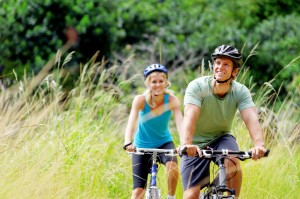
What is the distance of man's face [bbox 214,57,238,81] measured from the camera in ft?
23.4

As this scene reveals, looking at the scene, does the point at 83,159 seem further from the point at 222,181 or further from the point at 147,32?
Result: the point at 147,32

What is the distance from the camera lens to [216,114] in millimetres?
7289

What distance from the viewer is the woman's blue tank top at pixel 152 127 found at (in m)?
8.36

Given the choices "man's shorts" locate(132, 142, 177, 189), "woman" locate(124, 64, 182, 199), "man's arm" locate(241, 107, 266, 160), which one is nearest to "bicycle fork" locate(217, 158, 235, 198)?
"man's arm" locate(241, 107, 266, 160)

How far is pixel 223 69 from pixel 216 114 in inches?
14.8

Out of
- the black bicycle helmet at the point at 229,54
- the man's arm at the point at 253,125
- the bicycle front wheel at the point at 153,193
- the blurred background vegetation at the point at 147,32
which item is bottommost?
the bicycle front wheel at the point at 153,193

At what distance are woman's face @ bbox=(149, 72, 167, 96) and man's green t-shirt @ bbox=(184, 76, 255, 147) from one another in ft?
3.21

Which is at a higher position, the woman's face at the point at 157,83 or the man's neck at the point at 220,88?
the woman's face at the point at 157,83

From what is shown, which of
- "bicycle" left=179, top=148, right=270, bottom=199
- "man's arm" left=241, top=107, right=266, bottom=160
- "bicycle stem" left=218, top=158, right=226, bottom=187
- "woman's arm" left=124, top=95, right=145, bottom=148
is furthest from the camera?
"woman's arm" left=124, top=95, right=145, bottom=148

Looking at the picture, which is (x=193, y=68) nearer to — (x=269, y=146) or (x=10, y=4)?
(x=10, y=4)

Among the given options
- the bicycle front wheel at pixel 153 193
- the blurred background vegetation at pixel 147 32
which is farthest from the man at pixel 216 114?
the blurred background vegetation at pixel 147 32

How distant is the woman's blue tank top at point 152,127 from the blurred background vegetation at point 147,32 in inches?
296

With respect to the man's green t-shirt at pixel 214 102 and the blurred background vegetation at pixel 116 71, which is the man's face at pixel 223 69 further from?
the blurred background vegetation at pixel 116 71

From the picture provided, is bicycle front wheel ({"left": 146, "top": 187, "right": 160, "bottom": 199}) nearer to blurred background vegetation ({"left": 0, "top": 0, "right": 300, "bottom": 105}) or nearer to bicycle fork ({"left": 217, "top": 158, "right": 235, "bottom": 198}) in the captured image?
bicycle fork ({"left": 217, "top": 158, "right": 235, "bottom": 198})
